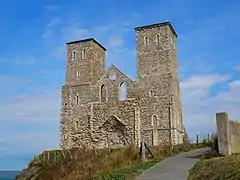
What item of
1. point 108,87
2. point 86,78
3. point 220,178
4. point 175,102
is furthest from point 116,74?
point 220,178

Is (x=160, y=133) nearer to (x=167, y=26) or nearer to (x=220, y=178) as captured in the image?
(x=167, y=26)

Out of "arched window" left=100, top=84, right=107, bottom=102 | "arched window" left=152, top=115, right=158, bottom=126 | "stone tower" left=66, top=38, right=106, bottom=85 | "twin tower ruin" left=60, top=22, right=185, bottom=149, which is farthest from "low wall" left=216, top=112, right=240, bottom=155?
"stone tower" left=66, top=38, right=106, bottom=85

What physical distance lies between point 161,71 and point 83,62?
10.9 meters

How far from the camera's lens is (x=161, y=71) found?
4303cm

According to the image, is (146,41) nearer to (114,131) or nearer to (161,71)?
(161,71)

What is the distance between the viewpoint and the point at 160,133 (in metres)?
40.6

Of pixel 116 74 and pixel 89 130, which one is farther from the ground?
pixel 116 74

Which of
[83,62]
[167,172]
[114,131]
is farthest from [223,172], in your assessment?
[83,62]

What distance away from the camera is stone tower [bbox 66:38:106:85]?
4697 centimetres

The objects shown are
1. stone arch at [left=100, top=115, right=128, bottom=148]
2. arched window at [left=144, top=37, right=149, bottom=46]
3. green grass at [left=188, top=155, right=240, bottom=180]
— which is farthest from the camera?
arched window at [left=144, top=37, right=149, bottom=46]

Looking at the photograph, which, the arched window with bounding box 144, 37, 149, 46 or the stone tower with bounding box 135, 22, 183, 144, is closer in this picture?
the stone tower with bounding box 135, 22, 183, 144

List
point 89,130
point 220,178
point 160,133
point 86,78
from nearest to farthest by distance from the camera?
1. point 220,178
2. point 160,133
3. point 89,130
4. point 86,78

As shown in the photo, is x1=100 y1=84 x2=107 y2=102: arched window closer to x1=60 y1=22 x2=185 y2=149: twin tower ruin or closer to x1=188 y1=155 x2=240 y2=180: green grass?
x1=60 y1=22 x2=185 y2=149: twin tower ruin

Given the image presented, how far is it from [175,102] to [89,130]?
10.8 metres
